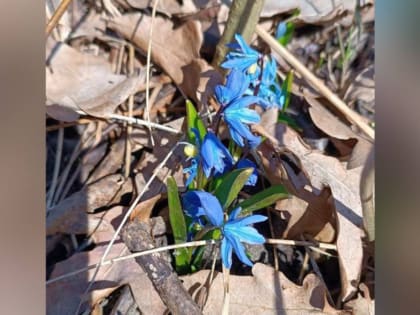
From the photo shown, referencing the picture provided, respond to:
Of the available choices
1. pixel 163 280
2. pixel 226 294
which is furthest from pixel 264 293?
pixel 163 280

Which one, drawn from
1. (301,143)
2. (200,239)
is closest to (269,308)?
(200,239)

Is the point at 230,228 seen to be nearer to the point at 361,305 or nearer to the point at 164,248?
the point at 164,248

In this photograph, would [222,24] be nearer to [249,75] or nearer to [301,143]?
[249,75]

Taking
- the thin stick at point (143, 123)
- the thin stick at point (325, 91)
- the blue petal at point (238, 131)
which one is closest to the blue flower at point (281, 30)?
the thin stick at point (325, 91)

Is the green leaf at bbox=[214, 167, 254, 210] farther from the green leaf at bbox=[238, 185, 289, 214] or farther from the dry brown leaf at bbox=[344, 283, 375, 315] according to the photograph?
the dry brown leaf at bbox=[344, 283, 375, 315]

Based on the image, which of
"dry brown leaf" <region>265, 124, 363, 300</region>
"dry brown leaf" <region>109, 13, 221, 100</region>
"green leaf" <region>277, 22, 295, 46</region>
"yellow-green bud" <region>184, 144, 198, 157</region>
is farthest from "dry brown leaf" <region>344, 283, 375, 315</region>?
"green leaf" <region>277, 22, 295, 46</region>
